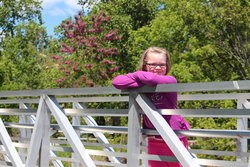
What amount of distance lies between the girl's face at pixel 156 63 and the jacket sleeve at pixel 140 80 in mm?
275

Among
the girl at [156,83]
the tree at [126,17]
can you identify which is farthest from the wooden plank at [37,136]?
the tree at [126,17]

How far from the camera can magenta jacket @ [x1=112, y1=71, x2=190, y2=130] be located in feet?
9.84

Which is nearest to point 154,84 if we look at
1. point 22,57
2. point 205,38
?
point 205,38

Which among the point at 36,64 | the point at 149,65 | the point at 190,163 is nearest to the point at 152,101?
the point at 149,65

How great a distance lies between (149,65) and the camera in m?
3.45

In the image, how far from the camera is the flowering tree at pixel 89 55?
17438mm

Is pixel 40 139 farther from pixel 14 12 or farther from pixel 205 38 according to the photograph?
pixel 14 12

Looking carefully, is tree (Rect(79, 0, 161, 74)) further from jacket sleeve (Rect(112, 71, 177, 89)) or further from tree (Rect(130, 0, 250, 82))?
jacket sleeve (Rect(112, 71, 177, 89))

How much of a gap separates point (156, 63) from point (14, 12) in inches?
1453

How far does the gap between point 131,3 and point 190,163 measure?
17.6m

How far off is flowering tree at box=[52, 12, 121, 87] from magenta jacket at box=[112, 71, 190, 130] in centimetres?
1374

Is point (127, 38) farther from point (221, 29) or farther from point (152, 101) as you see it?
point (152, 101)

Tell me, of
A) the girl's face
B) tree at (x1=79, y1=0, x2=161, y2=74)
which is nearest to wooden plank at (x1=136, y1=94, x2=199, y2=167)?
the girl's face

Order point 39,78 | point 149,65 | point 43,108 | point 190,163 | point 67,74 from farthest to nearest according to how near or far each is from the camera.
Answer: point 39,78, point 67,74, point 43,108, point 149,65, point 190,163
